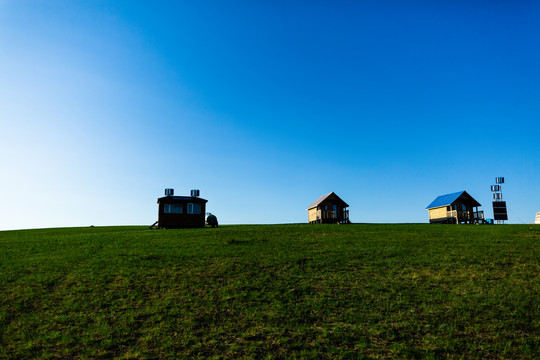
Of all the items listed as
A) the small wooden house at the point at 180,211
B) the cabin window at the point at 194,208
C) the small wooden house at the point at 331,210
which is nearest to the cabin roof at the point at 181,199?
the small wooden house at the point at 180,211

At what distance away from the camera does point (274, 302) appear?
15.6 metres

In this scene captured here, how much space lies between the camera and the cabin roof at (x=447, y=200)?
179 feet

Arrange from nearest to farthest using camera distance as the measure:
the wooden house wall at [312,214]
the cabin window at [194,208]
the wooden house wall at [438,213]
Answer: the cabin window at [194,208] → the wooden house wall at [438,213] → the wooden house wall at [312,214]

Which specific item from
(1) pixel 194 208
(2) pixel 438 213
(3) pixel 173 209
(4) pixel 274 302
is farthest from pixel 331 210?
(4) pixel 274 302

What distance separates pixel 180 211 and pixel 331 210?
24.6 meters

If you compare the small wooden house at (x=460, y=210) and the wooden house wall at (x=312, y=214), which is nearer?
the small wooden house at (x=460, y=210)

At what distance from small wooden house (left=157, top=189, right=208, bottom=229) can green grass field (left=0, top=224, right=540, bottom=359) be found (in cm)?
1942

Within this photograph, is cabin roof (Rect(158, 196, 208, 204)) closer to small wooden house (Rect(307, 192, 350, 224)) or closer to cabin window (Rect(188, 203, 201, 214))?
cabin window (Rect(188, 203, 201, 214))

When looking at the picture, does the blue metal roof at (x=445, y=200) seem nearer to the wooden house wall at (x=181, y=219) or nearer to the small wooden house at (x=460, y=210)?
the small wooden house at (x=460, y=210)

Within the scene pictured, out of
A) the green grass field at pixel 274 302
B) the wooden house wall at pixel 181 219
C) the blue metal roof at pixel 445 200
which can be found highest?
the blue metal roof at pixel 445 200

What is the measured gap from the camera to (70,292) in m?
17.2

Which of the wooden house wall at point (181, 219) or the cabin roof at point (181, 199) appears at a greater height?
the cabin roof at point (181, 199)

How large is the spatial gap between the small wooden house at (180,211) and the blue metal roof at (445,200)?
40264 millimetres

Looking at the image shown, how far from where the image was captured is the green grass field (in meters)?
11.8
